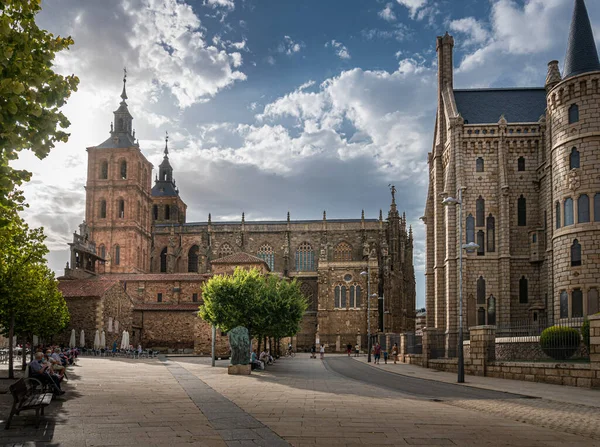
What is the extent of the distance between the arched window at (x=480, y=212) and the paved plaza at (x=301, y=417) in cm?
2312

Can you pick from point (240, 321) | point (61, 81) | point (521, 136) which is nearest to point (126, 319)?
point (240, 321)

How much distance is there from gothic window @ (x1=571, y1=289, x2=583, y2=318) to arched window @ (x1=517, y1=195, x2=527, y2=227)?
9.45 m

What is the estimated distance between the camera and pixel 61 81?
10094 mm

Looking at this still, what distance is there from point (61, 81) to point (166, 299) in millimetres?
51639

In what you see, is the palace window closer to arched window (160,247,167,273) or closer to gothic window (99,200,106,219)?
arched window (160,247,167,273)

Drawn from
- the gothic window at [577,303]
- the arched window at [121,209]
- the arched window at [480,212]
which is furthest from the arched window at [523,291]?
the arched window at [121,209]

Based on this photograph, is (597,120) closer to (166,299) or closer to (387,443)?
(387,443)

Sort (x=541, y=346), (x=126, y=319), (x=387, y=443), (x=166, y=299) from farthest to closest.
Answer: (x=166, y=299)
(x=126, y=319)
(x=541, y=346)
(x=387, y=443)

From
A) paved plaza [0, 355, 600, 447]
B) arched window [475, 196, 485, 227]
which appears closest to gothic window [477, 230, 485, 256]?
arched window [475, 196, 485, 227]

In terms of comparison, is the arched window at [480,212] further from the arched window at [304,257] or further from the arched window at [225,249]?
the arched window at [225,249]

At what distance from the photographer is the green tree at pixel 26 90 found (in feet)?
29.8

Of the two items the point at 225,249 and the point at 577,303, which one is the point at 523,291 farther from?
the point at 225,249

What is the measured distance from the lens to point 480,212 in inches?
1705

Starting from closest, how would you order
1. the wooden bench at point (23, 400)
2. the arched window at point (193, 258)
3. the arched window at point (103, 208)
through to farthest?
the wooden bench at point (23, 400)
the arched window at point (103, 208)
the arched window at point (193, 258)
